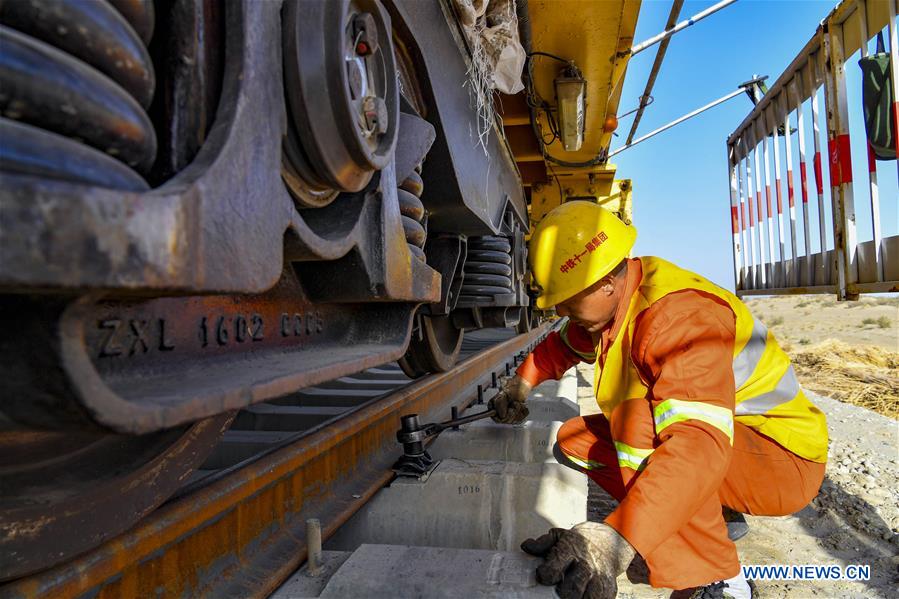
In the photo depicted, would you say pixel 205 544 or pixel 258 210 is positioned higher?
pixel 258 210

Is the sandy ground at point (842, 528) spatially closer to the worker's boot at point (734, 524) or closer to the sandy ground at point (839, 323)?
the worker's boot at point (734, 524)

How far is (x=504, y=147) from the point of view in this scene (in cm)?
442

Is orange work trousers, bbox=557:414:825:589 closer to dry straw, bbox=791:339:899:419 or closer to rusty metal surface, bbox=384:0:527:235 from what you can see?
rusty metal surface, bbox=384:0:527:235

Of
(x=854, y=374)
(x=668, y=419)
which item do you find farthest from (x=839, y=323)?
(x=668, y=419)

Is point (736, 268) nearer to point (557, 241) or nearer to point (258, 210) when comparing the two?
point (557, 241)

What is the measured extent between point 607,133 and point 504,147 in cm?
254

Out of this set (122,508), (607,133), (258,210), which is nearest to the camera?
(258,210)

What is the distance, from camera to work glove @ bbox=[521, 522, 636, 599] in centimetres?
160

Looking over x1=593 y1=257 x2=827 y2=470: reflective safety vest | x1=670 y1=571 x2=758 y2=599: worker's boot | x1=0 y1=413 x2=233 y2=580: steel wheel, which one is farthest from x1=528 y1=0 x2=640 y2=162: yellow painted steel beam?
x1=0 y1=413 x2=233 y2=580: steel wheel

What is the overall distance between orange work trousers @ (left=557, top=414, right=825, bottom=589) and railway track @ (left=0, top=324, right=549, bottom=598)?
88 cm

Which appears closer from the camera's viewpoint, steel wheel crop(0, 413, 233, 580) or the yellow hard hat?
steel wheel crop(0, 413, 233, 580)

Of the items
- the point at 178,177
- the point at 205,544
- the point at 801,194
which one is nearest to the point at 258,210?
the point at 178,177

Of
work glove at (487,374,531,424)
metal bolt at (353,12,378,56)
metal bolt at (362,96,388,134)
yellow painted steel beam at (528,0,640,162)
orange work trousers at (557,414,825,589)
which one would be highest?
yellow painted steel beam at (528,0,640,162)

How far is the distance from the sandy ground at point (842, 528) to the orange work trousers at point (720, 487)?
0.22m
